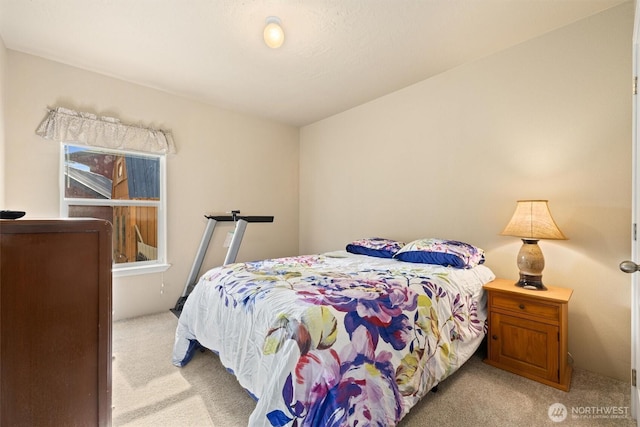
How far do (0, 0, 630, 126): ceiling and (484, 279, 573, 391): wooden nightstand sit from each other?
6.55 ft

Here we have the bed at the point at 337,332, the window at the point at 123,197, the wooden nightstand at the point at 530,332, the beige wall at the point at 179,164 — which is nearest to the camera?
the bed at the point at 337,332

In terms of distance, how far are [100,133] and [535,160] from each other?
13.0 feet

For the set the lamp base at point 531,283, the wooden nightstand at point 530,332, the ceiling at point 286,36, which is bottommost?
the wooden nightstand at point 530,332

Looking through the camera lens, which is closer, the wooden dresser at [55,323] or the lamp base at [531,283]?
the wooden dresser at [55,323]

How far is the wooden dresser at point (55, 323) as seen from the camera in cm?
73

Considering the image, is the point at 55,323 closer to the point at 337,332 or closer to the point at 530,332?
the point at 337,332

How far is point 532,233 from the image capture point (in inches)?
77.1

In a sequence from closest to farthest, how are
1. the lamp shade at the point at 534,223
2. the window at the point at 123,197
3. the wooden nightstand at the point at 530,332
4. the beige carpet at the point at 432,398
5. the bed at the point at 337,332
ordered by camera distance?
the bed at the point at 337,332, the beige carpet at the point at 432,398, the wooden nightstand at the point at 530,332, the lamp shade at the point at 534,223, the window at the point at 123,197

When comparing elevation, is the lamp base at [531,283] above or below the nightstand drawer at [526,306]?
above

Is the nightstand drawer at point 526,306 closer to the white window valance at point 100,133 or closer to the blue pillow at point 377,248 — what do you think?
the blue pillow at point 377,248

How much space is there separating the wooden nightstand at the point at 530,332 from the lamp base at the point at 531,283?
0.05 m

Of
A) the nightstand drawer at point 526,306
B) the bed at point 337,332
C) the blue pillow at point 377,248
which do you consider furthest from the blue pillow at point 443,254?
the nightstand drawer at point 526,306

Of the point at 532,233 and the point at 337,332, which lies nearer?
the point at 337,332

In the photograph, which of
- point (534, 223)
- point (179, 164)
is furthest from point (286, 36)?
point (534, 223)
